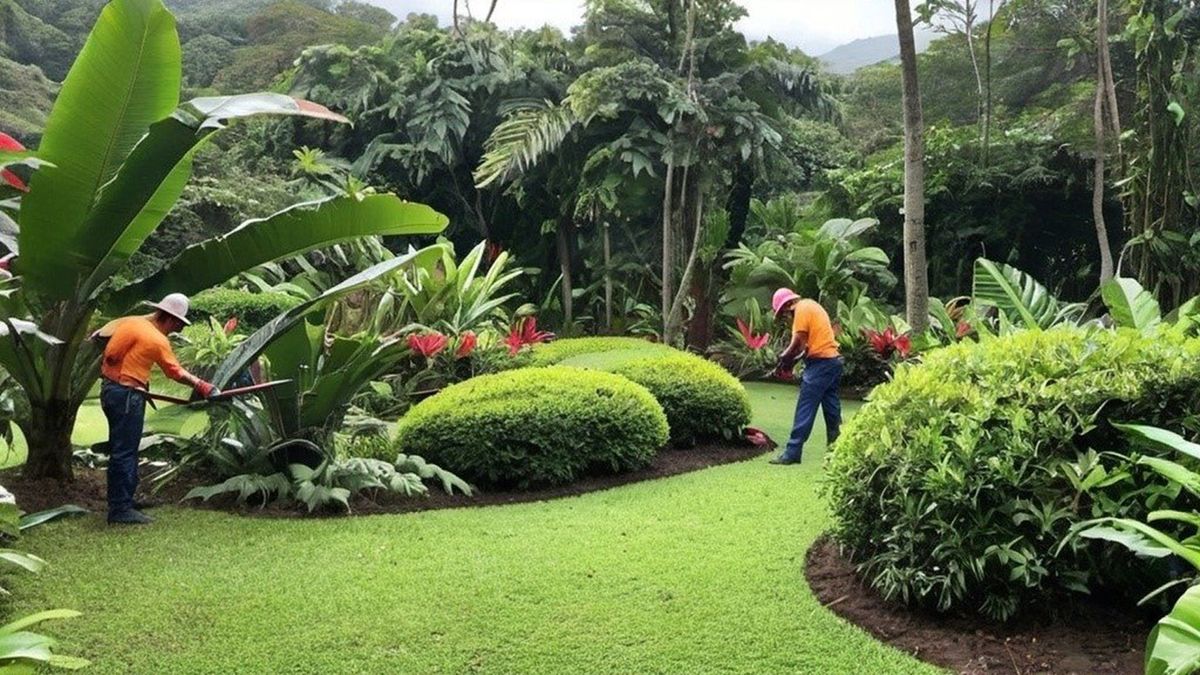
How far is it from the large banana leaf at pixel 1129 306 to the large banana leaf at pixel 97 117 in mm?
5056

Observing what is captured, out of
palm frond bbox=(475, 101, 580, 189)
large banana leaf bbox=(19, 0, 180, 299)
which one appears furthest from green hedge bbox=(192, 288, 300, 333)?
large banana leaf bbox=(19, 0, 180, 299)

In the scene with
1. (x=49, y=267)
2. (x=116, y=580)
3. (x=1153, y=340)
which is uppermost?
(x=49, y=267)

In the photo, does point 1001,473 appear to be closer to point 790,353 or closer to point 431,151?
point 790,353

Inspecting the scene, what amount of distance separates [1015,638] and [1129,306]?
7.78ft

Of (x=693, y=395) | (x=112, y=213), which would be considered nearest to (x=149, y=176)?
(x=112, y=213)

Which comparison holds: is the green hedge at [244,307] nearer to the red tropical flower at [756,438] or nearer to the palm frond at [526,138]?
the palm frond at [526,138]

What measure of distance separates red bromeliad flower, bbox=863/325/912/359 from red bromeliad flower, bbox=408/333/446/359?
4.81 m

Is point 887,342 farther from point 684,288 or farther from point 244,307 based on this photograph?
point 244,307

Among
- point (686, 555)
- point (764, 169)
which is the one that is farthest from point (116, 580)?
point (764, 169)

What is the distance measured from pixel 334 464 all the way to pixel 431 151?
1107 centimetres

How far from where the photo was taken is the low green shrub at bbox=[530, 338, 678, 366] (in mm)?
10195

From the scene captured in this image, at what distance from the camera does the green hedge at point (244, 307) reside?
1127 cm

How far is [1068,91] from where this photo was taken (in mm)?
18000

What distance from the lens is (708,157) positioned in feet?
43.1
